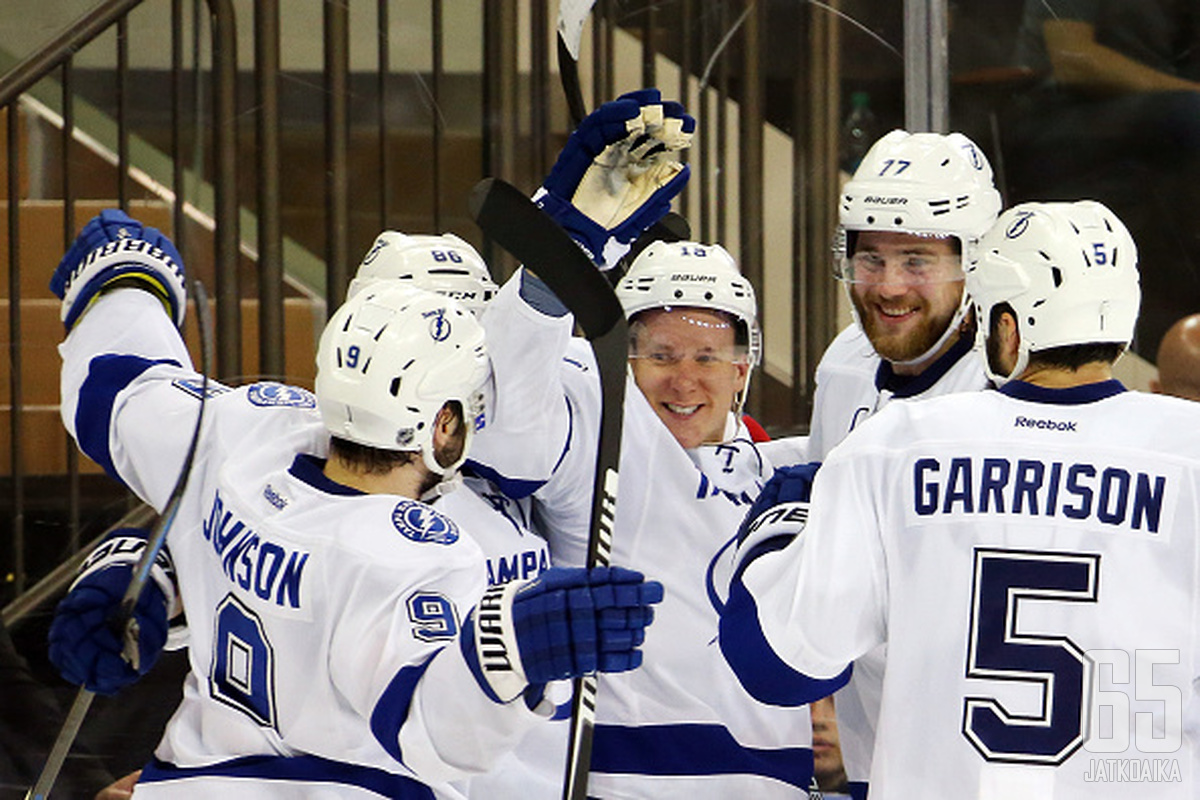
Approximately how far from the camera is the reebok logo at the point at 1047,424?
1672 millimetres

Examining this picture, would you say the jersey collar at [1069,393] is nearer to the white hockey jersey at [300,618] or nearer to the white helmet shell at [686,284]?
the white hockey jersey at [300,618]

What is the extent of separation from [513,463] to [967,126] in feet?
5.73

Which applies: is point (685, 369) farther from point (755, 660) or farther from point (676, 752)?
point (755, 660)

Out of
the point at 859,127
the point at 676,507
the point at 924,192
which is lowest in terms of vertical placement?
the point at 676,507

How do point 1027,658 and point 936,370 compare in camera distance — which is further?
point 936,370

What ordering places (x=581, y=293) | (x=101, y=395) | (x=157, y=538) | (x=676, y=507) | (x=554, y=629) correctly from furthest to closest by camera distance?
(x=676, y=507) → (x=101, y=395) → (x=157, y=538) → (x=581, y=293) → (x=554, y=629)

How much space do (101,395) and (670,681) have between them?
2.80ft

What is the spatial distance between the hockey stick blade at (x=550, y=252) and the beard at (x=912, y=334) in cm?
73

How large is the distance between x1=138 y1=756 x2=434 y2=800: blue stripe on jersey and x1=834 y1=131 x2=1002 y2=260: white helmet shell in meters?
1.03

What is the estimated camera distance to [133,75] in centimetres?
350

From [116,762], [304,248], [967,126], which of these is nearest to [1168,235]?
[967,126]

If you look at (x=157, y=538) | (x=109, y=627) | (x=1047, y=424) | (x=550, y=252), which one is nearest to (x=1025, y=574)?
(x=1047, y=424)

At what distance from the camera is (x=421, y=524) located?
173 centimetres

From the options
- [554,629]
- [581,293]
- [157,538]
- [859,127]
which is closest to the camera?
[554,629]
